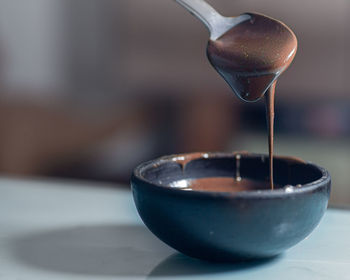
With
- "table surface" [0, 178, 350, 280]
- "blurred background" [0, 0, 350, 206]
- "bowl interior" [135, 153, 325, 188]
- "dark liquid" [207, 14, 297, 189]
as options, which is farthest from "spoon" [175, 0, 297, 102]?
"blurred background" [0, 0, 350, 206]

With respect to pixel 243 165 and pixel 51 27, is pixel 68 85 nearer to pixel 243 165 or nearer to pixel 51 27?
pixel 51 27

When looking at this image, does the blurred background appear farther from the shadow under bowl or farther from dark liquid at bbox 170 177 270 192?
the shadow under bowl

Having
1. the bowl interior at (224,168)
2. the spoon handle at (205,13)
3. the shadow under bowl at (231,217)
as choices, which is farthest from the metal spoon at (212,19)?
the shadow under bowl at (231,217)

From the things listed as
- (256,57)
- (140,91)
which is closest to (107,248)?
(256,57)

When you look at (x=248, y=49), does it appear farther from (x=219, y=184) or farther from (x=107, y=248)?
(x=107, y=248)

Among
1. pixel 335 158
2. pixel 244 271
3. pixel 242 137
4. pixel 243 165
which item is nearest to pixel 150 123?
pixel 242 137
